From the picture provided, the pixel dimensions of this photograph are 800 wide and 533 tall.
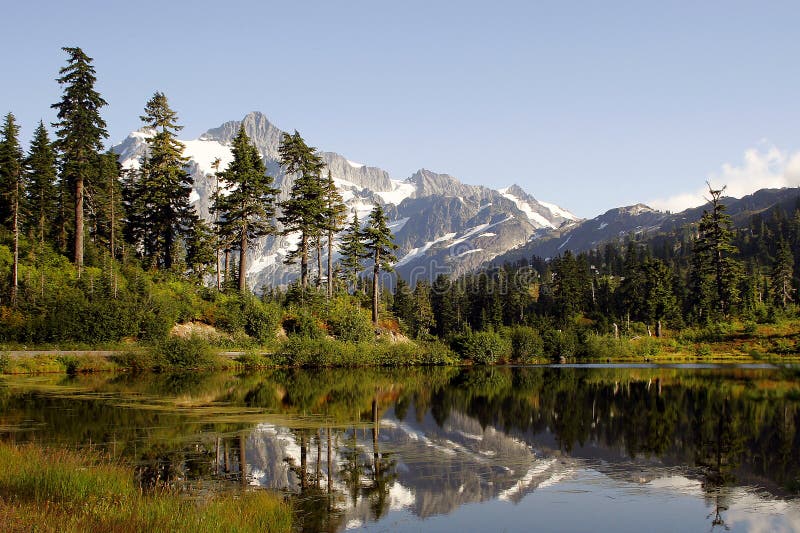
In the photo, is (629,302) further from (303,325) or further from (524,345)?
(303,325)

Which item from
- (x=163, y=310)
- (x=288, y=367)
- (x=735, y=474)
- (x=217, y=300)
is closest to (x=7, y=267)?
(x=163, y=310)

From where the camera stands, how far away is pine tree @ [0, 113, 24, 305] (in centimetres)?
5456

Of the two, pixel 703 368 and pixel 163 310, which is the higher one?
pixel 163 310

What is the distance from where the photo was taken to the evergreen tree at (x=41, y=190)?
65.6m

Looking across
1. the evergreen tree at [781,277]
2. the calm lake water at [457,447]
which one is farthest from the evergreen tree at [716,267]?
the calm lake water at [457,447]

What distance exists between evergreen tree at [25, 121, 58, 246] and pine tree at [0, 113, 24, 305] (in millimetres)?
1663

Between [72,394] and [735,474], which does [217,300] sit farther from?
[735,474]

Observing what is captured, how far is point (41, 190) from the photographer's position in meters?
66.9

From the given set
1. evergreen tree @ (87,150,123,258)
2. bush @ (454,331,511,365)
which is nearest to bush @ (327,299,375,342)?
bush @ (454,331,511,365)

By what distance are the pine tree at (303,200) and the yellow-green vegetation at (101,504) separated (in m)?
54.2

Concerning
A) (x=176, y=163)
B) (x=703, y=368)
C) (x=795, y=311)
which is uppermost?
(x=176, y=163)

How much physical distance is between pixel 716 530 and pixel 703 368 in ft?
174

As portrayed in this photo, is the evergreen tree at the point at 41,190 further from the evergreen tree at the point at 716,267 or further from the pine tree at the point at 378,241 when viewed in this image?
the evergreen tree at the point at 716,267

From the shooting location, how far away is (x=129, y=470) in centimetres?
1650
